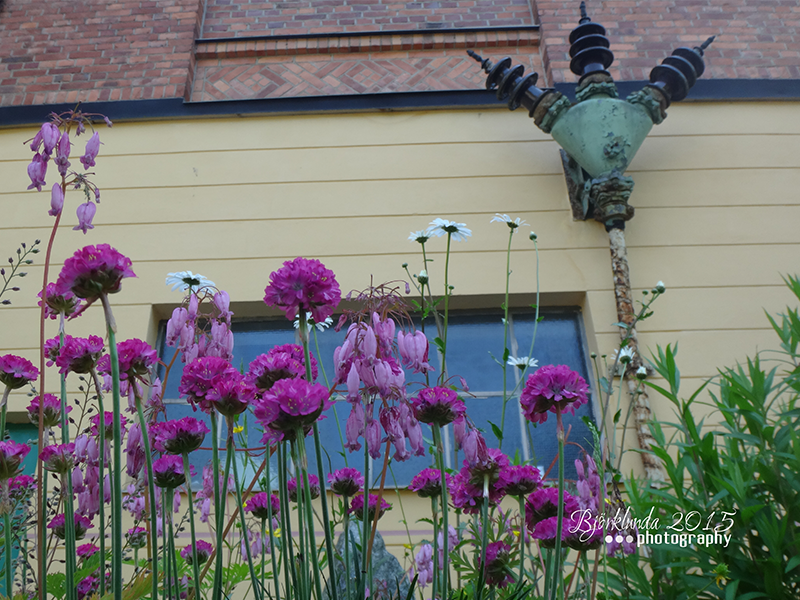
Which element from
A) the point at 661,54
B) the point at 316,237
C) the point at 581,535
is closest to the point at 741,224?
the point at 661,54

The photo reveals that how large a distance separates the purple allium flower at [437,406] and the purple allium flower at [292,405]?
0.30m

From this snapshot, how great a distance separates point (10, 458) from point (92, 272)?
428mm

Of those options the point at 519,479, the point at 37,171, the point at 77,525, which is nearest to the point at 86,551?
the point at 77,525

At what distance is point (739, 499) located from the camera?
156 cm

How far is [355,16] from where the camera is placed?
5230mm

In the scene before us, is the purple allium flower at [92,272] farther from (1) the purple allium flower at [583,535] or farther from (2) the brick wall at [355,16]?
(2) the brick wall at [355,16]

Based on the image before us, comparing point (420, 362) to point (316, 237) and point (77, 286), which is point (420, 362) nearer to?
point (77, 286)

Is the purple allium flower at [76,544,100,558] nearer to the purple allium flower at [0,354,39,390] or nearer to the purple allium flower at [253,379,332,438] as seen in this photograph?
the purple allium flower at [0,354,39,390]

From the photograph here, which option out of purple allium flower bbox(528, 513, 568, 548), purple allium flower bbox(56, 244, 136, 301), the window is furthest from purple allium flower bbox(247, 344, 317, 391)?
the window

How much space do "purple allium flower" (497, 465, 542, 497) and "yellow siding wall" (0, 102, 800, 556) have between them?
95.9 inches

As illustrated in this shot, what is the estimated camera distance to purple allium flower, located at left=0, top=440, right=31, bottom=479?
100cm

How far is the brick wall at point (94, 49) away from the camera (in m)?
4.56

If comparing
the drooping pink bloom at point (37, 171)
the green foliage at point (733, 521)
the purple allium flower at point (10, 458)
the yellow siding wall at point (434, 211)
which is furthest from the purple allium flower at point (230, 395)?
the yellow siding wall at point (434, 211)

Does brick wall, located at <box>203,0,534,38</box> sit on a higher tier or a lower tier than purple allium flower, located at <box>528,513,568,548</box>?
higher
